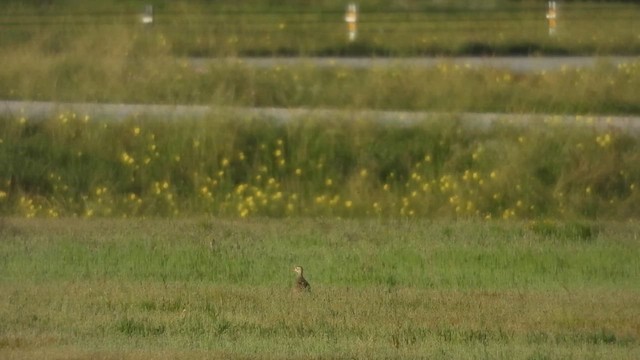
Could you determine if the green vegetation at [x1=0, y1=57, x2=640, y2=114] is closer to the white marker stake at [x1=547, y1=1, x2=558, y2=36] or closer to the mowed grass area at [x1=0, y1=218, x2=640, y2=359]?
the mowed grass area at [x1=0, y1=218, x2=640, y2=359]

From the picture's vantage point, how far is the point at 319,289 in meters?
9.16

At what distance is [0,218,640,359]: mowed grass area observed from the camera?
7438mm

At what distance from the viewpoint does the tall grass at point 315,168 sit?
46.9ft

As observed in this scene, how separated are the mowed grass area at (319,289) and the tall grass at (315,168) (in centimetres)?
170

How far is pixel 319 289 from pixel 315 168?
5.95 metres

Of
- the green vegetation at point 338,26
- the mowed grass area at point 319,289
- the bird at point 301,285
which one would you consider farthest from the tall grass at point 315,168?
the green vegetation at point 338,26

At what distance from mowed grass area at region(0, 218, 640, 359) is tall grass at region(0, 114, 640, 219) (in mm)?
1703

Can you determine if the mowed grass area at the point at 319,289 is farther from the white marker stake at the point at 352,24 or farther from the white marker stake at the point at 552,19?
the white marker stake at the point at 552,19

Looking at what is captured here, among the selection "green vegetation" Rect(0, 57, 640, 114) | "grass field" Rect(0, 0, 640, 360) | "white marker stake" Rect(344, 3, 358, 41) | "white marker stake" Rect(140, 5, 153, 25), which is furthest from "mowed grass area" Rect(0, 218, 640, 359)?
"white marker stake" Rect(344, 3, 358, 41)

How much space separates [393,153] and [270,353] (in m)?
8.27

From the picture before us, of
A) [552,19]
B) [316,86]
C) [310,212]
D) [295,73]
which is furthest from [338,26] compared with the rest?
[310,212]

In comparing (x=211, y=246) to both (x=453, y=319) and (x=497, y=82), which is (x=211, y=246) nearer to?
(x=453, y=319)

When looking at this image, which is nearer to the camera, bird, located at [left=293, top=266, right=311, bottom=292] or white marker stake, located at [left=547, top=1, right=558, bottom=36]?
bird, located at [left=293, top=266, right=311, bottom=292]

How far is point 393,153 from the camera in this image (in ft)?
49.9
